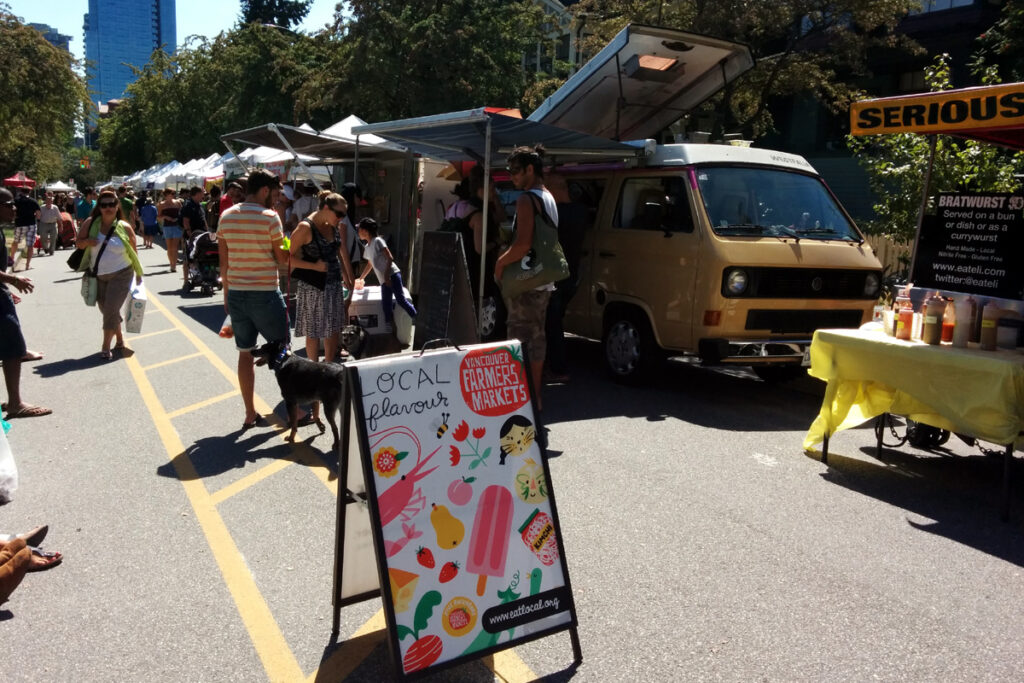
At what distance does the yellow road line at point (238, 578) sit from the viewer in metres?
3.52

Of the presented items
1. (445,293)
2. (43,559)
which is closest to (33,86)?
(445,293)

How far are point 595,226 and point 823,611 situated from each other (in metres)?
5.35

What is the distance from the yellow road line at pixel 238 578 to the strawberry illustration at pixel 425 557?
27.8 inches

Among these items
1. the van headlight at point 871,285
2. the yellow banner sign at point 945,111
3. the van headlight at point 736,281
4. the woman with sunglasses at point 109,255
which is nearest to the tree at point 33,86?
the woman with sunglasses at point 109,255

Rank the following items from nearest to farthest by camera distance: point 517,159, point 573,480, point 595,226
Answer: point 573,480 < point 517,159 < point 595,226

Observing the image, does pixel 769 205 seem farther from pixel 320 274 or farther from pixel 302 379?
pixel 302 379

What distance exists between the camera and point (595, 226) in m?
8.76

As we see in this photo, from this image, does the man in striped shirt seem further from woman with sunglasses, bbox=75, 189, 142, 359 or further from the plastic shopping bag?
woman with sunglasses, bbox=75, 189, 142, 359

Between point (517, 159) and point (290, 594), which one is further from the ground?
point (517, 159)

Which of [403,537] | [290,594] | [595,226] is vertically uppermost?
[595,226]

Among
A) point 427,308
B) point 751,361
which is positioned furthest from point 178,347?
point 751,361

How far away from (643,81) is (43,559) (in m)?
7.64

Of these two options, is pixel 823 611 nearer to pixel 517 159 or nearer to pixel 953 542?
pixel 953 542

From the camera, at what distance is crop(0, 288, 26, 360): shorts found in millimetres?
6648
